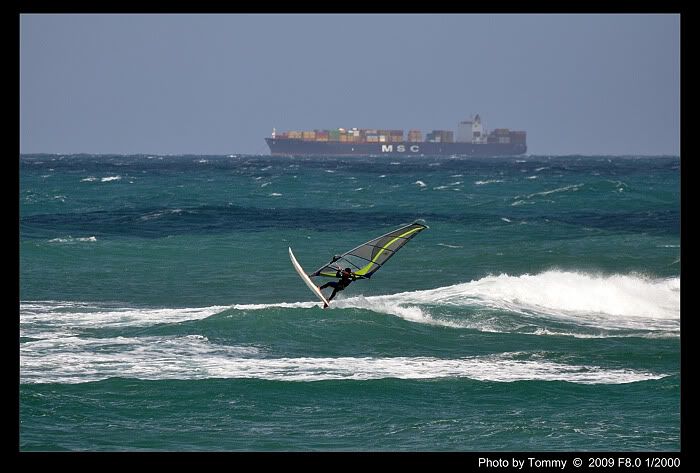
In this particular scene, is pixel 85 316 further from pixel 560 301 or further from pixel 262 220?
pixel 262 220

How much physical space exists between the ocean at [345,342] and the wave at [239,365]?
0.06 metres

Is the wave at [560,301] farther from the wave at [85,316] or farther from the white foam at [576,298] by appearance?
the wave at [85,316]

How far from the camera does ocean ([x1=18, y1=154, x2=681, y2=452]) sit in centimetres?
1425

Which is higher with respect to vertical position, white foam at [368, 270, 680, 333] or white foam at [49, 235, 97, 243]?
white foam at [49, 235, 97, 243]

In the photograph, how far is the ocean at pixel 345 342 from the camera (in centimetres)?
1425

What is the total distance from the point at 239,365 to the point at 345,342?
296 cm

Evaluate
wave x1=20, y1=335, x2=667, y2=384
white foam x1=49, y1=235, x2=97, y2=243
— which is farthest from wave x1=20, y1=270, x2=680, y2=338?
white foam x1=49, y1=235, x2=97, y2=243

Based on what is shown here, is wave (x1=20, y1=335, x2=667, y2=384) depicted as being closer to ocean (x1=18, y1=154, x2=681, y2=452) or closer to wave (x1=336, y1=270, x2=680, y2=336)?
ocean (x1=18, y1=154, x2=681, y2=452)

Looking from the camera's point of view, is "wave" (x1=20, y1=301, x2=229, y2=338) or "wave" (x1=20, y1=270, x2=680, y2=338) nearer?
"wave" (x1=20, y1=301, x2=229, y2=338)

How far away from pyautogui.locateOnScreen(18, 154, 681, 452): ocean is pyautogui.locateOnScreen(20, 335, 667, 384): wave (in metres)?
0.06

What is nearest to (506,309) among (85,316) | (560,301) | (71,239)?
(560,301)

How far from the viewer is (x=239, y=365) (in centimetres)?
1786

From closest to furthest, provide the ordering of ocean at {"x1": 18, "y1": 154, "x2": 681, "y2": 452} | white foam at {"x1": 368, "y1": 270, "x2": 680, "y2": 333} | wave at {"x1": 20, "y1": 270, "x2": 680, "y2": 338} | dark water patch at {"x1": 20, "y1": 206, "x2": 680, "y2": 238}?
1. ocean at {"x1": 18, "y1": 154, "x2": 681, "y2": 452}
2. wave at {"x1": 20, "y1": 270, "x2": 680, "y2": 338}
3. white foam at {"x1": 368, "y1": 270, "x2": 680, "y2": 333}
4. dark water patch at {"x1": 20, "y1": 206, "x2": 680, "y2": 238}
